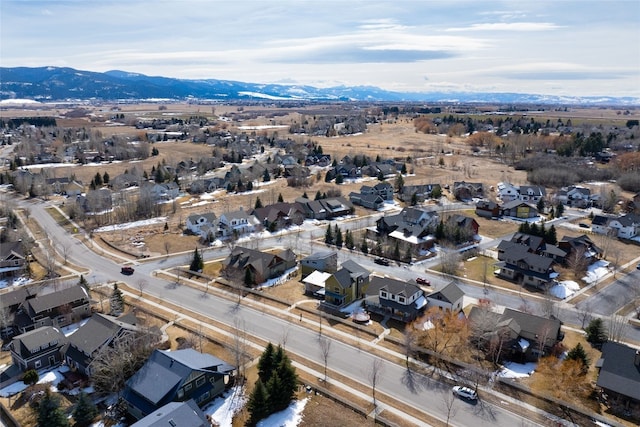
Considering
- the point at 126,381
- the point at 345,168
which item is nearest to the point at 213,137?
the point at 345,168

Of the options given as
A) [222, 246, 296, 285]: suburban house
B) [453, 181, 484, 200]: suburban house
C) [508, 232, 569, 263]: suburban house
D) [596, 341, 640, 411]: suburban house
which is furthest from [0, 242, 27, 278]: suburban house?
[453, 181, 484, 200]: suburban house

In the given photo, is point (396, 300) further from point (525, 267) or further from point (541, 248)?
point (541, 248)

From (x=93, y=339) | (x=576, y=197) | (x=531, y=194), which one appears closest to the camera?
(x=93, y=339)

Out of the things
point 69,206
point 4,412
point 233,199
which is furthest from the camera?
point 233,199

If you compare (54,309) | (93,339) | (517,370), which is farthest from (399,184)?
(93,339)

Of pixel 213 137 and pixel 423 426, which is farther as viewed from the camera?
pixel 213 137

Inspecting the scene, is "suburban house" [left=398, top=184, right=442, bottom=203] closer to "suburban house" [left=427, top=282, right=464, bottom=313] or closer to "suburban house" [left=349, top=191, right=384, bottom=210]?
"suburban house" [left=349, top=191, right=384, bottom=210]

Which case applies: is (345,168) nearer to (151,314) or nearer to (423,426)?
(151,314)

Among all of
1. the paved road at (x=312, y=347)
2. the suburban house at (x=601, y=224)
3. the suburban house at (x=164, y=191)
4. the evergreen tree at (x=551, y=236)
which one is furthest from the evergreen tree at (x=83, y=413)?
the suburban house at (x=601, y=224)
